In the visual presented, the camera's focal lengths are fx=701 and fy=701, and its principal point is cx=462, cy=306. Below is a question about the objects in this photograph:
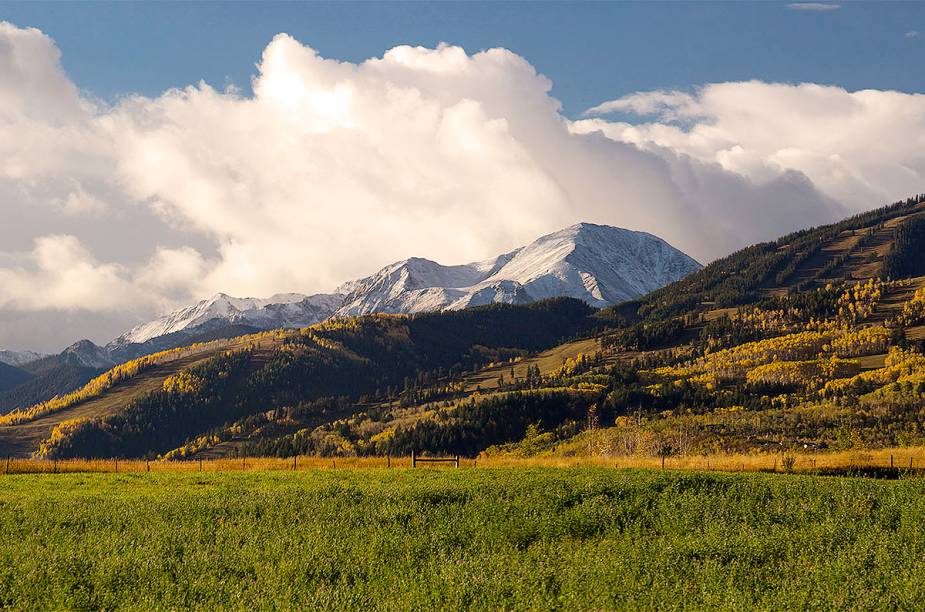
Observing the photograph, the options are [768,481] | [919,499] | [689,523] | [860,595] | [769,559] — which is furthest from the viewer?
[768,481]

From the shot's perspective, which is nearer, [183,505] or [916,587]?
[916,587]

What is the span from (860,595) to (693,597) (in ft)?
19.3

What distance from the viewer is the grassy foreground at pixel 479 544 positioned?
1063 inches

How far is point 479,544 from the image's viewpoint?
35156 mm

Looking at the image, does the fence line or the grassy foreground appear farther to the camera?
the fence line

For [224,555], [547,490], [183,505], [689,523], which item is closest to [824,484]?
Result: [689,523]

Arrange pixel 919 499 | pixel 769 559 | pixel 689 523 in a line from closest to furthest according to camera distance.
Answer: pixel 769 559
pixel 689 523
pixel 919 499

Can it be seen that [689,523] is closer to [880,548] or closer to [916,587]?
[880,548]

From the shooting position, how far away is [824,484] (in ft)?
156

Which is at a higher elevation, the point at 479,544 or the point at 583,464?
the point at 479,544

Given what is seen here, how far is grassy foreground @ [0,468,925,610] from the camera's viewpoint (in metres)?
27.0

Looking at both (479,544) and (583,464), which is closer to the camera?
(479,544)

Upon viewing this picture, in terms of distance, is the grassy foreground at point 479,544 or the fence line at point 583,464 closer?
the grassy foreground at point 479,544

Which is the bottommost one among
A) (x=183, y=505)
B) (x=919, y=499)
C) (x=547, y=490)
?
(x=919, y=499)
